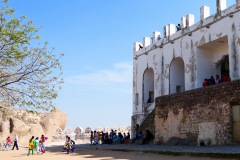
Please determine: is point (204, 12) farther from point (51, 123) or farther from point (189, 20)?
point (51, 123)

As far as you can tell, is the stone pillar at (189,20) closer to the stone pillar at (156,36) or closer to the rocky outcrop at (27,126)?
the stone pillar at (156,36)

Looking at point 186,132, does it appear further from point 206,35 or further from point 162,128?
point 206,35

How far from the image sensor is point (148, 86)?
90.1 feet

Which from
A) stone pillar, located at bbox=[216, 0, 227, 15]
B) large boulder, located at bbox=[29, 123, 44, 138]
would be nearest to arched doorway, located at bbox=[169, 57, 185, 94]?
stone pillar, located at bbox=[216, 0, 227, 15]

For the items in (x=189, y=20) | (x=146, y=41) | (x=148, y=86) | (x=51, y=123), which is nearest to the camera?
(x=189, y=20)

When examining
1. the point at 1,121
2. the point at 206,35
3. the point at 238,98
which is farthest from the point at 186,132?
the point at 1,121

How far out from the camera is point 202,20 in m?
21.4

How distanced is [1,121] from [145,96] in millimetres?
12634

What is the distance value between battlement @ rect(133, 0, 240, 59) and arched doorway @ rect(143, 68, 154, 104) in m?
1.72

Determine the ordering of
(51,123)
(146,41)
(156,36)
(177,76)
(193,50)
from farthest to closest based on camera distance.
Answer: (51,123)
(146,41)
(156,36)
(177,76)
(193,50)

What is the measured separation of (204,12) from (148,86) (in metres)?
8.34

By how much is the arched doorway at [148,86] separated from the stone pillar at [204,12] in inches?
278

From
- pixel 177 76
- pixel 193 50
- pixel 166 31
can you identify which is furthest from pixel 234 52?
pixel 166 31

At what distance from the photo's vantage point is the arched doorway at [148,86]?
2699 centimetres
